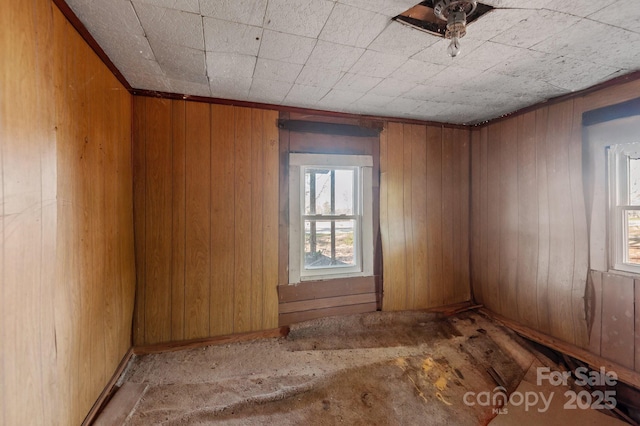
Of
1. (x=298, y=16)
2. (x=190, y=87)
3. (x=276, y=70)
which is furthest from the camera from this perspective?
(x=190, y=87)

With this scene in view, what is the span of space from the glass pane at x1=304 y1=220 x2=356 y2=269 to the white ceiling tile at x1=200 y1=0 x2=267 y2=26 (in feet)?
5.87

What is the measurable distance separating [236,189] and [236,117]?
0.66 metres

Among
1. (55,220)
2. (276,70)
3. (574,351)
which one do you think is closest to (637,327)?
(574,351)

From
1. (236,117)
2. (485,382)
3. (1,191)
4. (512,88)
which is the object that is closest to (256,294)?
(236,117)

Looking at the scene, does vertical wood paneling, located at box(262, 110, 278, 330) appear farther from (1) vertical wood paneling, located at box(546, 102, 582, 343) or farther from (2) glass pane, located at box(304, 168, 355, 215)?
(1) vertical wood paneling, located at box(546, 102, 582, 343)

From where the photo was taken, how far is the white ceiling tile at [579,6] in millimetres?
1194

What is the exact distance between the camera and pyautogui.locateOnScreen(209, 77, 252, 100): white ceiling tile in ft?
6.50

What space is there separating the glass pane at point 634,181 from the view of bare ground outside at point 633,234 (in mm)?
95

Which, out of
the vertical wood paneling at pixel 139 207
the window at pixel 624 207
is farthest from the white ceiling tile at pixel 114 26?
the window at pixel 624 207

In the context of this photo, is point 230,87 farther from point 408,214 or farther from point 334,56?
point 408,214

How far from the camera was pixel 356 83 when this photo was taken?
204 cm

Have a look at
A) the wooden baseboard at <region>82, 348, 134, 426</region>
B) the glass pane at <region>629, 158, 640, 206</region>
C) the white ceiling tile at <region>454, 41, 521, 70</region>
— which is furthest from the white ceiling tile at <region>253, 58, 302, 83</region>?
the glass pane at <region>629, 158, 640, 206</region>

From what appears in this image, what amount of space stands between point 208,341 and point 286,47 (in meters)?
2.39

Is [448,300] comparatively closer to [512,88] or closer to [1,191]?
[512,88]
